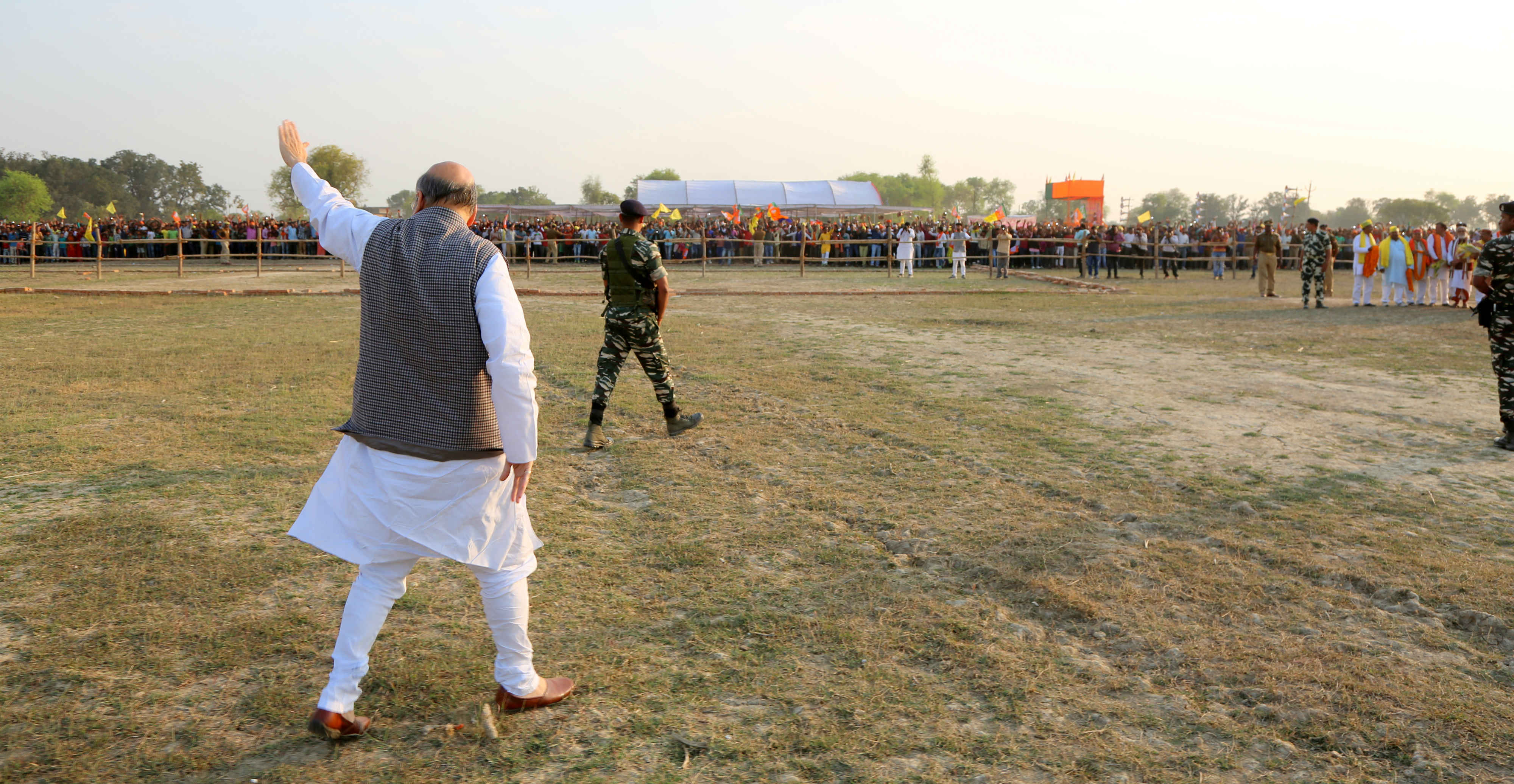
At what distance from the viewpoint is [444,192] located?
306cm

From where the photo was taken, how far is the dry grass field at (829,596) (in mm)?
3020

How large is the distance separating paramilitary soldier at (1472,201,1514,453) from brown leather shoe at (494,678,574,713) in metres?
6.93

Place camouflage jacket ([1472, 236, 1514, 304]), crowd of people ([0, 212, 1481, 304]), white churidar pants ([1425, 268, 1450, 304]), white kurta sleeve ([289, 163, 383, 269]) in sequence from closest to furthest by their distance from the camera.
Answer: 1. white kurta sleeve ([289, 163, 383, 269])
2. camouflage jacket ([1472, 236, 1514, 304])
3. white churidar pants ([1425, 268, 1450, 304])
4. crowd of people ([0, 212, 1481, 304])

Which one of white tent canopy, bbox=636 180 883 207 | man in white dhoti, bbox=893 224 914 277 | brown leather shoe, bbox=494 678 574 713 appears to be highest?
white tent canopy, bbox=636 180 883 207

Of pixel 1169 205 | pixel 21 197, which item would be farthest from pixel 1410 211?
pixel 21 197

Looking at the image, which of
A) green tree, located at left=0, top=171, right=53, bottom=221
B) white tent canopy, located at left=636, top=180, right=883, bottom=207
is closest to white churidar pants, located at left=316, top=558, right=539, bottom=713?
white tent canopy, located at left=636, top=180, right=883, bottom=207

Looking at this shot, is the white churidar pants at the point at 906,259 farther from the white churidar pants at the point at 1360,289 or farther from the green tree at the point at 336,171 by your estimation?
the green tree at the point at 336,171

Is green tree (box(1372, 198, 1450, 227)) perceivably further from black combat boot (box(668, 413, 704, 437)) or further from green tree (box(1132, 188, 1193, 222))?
black combat boot (box(668, 413, 704, 437))

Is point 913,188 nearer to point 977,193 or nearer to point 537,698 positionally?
point 977,193

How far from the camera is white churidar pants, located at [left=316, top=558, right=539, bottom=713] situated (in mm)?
2982

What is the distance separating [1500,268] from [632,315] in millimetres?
6289

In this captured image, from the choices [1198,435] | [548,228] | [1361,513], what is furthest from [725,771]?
[548,228]

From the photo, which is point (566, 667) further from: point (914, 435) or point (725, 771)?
point (914, 435)

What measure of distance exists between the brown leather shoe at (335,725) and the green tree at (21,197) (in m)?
105
